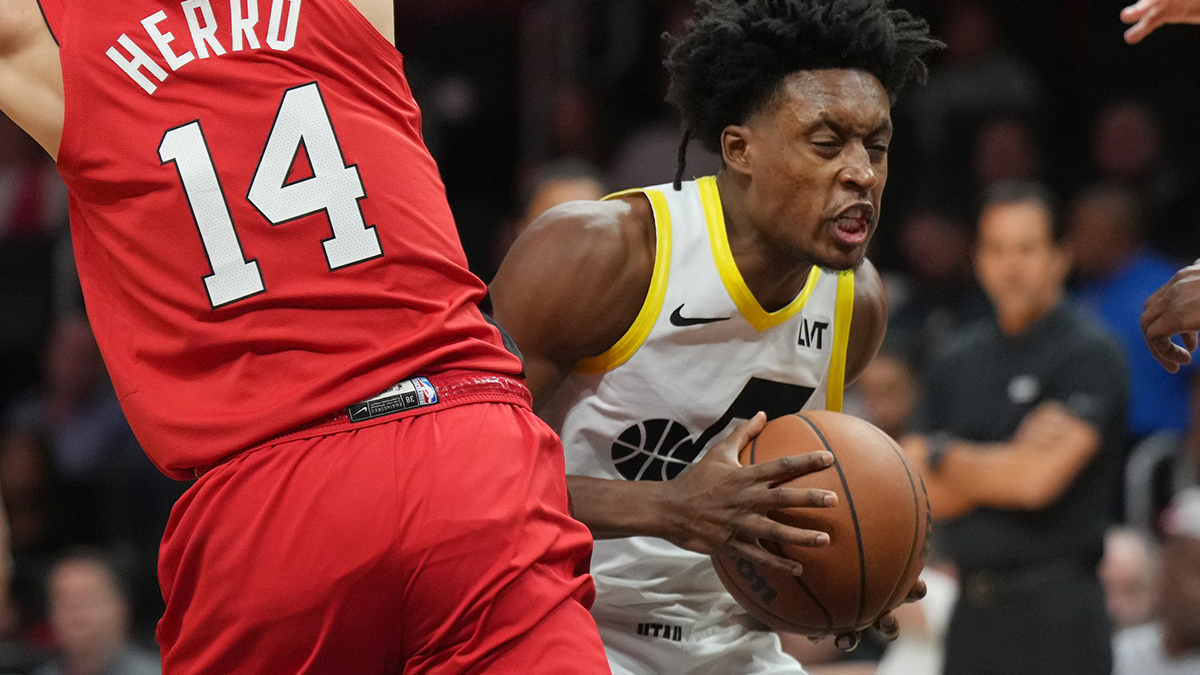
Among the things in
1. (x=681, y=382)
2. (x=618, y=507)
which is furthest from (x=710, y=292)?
(x=618, y=507)

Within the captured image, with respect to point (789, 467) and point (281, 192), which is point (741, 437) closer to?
point (789, 467)

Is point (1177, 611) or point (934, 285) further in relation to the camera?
point (934, 285)

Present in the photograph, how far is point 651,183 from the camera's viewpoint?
25.7 feet

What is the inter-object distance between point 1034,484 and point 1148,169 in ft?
9.07

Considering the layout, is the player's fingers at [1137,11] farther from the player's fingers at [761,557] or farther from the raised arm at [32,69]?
the raised arm at [32,69]

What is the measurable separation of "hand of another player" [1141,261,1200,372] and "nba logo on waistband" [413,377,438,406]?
5.85ft

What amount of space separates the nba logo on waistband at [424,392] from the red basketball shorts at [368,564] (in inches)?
1.2

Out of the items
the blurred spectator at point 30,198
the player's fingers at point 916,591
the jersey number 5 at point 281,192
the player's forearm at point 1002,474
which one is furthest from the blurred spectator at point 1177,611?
the blurred spectator at point 30,198

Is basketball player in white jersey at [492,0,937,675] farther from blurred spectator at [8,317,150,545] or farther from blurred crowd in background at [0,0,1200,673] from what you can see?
blurred spectator at [8,317,150,545]

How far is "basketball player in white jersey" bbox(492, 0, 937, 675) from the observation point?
304 cm

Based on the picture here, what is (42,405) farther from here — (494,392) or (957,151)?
(494,392)

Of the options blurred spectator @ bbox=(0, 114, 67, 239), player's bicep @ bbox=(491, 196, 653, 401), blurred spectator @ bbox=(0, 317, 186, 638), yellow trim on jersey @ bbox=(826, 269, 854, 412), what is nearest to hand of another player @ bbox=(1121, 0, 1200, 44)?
yellow trim on jersey @ bbox=(826, 269, 854, 412)

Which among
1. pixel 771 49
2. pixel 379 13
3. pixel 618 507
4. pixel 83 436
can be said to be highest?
Result: pixel 379 13

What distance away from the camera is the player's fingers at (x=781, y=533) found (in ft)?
8.86
